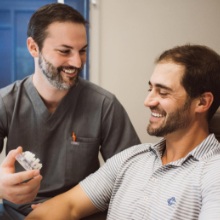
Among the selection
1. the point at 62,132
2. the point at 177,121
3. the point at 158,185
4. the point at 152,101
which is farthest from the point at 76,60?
the point at 158,185

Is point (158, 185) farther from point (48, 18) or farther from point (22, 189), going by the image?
point (48, 18)

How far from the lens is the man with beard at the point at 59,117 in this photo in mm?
1567

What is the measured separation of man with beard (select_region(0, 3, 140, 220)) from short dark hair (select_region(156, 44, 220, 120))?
47cm

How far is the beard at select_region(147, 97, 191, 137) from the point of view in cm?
122

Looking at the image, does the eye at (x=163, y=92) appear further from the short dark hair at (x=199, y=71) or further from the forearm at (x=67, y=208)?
the forearm at (x=67, y=208)

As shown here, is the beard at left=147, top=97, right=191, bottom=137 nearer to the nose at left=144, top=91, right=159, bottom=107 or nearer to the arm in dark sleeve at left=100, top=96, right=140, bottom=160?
the nose at left=144, top=91, right=159, bottom=107

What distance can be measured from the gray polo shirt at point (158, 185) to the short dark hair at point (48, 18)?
0.68 m

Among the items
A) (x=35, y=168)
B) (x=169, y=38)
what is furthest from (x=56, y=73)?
(x=169, y=38)

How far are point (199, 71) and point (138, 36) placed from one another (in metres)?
1.29

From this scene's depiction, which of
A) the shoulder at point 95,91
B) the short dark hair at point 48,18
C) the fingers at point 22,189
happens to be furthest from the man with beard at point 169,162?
the short dark hair at point 48,18

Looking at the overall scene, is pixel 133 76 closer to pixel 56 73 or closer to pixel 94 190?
pixel 56 73

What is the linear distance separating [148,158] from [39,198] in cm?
61

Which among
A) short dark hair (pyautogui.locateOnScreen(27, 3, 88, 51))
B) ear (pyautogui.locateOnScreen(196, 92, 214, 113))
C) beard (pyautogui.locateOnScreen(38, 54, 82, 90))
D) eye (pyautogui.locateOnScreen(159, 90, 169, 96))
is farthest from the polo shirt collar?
short dark hair (pyautogui.locateOnScreen(27, 3, 88, 51))

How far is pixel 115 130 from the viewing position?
63.1 inches
